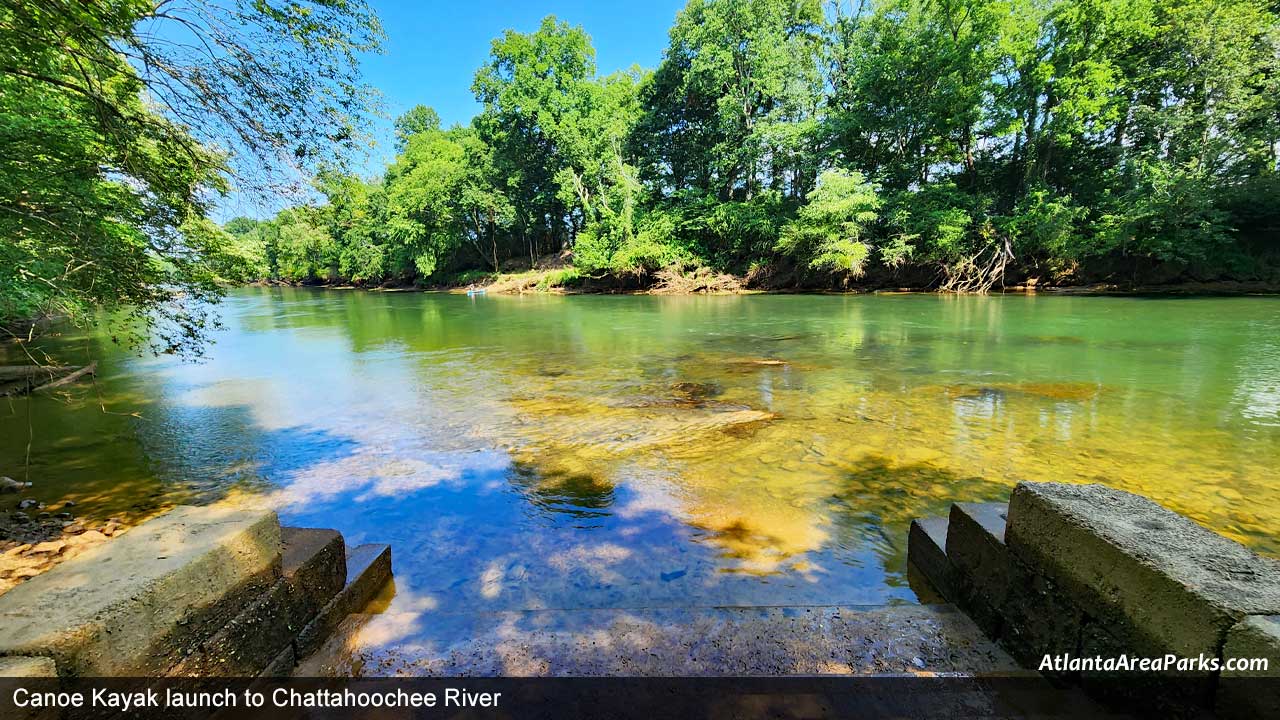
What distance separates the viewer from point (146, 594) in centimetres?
186

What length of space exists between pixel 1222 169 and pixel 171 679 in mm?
36473

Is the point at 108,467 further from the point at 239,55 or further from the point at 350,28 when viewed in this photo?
the point at 350,28

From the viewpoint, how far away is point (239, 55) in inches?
190

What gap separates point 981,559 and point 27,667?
3.59m

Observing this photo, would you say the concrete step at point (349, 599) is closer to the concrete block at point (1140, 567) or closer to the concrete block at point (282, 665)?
the concrete block at point (282, 665)

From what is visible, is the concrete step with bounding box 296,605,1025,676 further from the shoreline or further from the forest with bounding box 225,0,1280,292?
the shoreline

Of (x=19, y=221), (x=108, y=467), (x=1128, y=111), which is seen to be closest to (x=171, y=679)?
(x=19, y=221)

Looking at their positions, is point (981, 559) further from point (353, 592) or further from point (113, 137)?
point (113, 137)

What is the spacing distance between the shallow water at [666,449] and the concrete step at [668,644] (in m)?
0.54

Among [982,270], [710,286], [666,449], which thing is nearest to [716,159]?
[710,286]

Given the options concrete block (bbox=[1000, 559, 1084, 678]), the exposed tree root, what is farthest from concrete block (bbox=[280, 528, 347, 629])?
the exposed tree root

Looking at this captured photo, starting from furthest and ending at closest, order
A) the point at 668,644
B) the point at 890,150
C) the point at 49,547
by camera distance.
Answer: the point at 890,150 < the point at 49,547 < the point at 668,644

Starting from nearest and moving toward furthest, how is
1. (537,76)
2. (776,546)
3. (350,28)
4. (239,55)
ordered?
(776,546) → (239,55) → (350,28) → (537,76)

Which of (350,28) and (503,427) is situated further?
(503,427)
